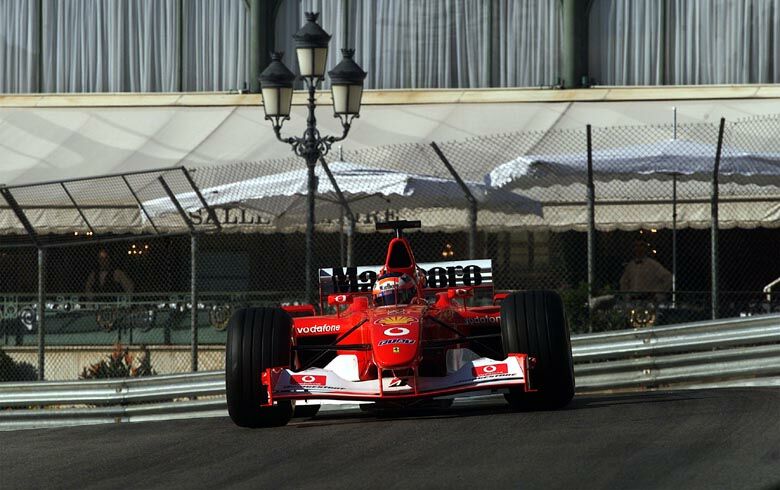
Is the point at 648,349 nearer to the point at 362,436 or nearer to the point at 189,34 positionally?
the point at 362,436

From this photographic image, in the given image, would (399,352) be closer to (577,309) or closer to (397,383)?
(397,383)

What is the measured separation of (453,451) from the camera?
785 centimetres

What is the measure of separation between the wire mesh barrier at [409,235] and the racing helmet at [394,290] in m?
3.44

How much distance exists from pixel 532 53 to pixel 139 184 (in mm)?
7373

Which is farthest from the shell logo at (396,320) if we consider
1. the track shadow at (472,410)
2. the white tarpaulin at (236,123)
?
the white tarpaulin at (236,123)

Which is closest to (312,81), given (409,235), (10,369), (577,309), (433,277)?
(577,309)

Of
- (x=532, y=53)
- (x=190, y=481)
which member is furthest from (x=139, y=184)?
(x=190, y=481)

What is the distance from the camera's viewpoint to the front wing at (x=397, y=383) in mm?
9227

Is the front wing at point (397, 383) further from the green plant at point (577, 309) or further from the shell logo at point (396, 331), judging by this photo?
the green plant at point (577, 309)

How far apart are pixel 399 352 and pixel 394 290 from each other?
1.18 meters

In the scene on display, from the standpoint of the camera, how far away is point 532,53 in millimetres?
24859

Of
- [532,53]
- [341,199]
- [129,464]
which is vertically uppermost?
[532,53]

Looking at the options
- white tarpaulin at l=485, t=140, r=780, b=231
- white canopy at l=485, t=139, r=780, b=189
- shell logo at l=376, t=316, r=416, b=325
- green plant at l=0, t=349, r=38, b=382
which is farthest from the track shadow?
green plant at l=0, t=349, r=38, b=382

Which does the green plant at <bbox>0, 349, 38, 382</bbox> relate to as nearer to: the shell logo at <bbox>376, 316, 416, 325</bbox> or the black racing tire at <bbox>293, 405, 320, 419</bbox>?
the black racing tire at <bbox>293, 405, 320, 419</bbox>
